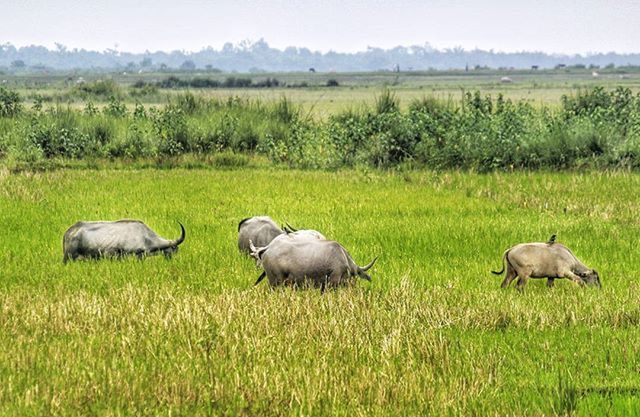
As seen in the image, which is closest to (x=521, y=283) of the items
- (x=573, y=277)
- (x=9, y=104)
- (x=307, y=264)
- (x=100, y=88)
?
(x=573, y=277)

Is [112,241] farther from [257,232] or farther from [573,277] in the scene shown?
[573,277]

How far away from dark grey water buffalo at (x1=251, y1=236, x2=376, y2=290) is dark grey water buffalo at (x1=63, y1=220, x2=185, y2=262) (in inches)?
91.4

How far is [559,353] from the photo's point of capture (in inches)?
286

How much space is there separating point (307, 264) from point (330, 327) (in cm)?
140

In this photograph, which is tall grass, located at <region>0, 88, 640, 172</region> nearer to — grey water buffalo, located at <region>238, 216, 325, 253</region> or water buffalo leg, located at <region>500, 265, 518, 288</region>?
grey water buffalo, located at <region>238, 216, 325, 253</region>

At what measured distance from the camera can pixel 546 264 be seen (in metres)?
9.42

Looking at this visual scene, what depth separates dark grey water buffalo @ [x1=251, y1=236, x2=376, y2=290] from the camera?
919cm

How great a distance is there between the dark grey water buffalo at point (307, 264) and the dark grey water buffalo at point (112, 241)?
232cm

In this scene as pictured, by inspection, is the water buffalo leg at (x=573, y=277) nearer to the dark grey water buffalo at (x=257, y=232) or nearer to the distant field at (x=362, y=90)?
the dark grey water buffalo at (x=257, y=232)

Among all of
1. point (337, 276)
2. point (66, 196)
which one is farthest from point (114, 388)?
point (66, 196)

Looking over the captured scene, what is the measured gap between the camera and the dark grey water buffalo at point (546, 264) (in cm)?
944

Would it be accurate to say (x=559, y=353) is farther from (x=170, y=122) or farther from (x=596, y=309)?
(x=170, y=122)

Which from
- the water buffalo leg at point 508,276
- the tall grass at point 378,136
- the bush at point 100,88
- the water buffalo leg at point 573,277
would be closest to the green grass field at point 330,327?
the water buffalo leg at point 508,276

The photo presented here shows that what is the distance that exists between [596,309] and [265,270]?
11.3ft
